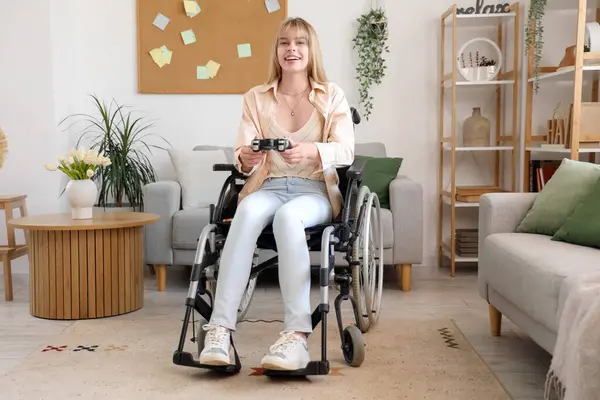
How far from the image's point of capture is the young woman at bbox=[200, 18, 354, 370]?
7.02 ft

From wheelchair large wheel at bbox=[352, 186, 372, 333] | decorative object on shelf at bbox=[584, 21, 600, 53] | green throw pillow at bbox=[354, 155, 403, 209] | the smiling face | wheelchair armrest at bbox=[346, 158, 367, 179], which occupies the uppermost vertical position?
decorative object on shelf at bbox=[584, 21, 600, 53]

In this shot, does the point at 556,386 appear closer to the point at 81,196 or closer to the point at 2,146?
the point at 81,196

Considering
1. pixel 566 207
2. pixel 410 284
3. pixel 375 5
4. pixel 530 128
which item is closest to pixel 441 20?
pixel 375 5

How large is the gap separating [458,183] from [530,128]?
573mm

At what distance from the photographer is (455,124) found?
3869 mm

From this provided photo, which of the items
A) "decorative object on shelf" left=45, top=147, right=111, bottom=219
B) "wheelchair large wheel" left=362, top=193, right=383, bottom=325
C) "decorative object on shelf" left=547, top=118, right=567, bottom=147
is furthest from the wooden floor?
"decorative object on shelf" left=547, top=118, right=567, bottom=147

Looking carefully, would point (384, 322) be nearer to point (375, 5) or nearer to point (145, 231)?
point (145, 231)

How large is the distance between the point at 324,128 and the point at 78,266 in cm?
128

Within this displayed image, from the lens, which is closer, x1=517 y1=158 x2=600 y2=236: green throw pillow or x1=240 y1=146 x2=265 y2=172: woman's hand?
x1=240 y1=146 x2=265 y2=172: woman's hand

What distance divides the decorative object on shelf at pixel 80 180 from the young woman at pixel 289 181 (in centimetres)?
94

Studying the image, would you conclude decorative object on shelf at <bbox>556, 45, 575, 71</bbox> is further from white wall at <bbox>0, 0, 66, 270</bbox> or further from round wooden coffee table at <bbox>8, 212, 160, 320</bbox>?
white wall at <bbox>0, 0, 66, 270</bbox>

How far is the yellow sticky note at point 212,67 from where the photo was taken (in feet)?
13.5

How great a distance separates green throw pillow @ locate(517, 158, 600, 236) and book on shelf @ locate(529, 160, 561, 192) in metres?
1.11

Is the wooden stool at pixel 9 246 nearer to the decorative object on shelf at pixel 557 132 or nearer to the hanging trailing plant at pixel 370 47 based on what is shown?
the hanging trailing plant at pixel 370 47
